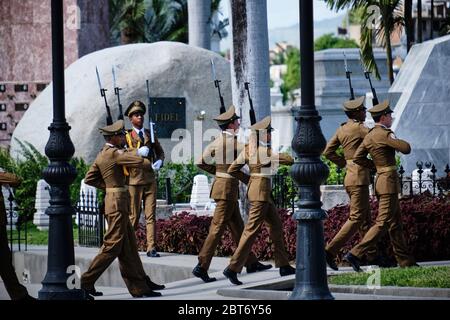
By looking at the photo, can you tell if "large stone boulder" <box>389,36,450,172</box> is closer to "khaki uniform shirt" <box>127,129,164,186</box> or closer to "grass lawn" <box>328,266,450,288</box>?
"khaki uniform shirt" <box>127,129,164,186</box>

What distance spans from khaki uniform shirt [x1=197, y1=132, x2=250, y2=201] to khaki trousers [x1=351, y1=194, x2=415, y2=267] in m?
1.53

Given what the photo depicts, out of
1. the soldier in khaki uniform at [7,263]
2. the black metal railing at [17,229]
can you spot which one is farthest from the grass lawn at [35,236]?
the soldier in khaki uniform at [7,263]

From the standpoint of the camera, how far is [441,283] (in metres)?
15.0

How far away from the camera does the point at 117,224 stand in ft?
51.9

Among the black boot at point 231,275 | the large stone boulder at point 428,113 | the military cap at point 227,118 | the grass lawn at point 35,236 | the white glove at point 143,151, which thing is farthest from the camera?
the large stone boulder at point 428,113

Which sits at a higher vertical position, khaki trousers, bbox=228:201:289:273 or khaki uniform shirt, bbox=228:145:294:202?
khaki uniform shirt, bbox=228:145:294:202

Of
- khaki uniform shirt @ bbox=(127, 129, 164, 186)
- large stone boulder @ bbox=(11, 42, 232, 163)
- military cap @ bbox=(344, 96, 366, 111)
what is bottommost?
khaki uniform shirt @ bbox=(127, 129, 164, 186)

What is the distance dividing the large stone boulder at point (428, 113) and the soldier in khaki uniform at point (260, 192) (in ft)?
28.0

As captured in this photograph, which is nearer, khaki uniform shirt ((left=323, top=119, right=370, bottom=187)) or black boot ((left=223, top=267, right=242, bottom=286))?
black boot ((left=223, top=267, right=242, bottom=286))

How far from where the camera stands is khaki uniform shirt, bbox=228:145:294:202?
1667 centimetres

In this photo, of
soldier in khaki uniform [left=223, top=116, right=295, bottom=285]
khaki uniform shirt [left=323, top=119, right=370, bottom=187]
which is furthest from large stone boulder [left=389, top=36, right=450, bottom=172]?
soldier in khaki uniform [left=223, top=116, right=295, bottom=285]

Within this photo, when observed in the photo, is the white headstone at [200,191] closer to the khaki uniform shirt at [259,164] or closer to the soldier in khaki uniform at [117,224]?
the khaki uniform shirt at [259,164]

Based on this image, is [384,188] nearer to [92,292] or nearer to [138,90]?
[92,292]

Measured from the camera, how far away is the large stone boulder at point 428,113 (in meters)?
25.1
